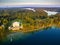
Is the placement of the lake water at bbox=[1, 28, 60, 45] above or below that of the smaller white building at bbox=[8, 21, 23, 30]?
below

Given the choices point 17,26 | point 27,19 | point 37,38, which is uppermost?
point 27,19

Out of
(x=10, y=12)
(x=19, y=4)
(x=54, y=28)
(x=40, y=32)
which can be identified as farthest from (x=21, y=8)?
(x=54, y=28)

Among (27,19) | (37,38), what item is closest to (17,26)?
(27,19)

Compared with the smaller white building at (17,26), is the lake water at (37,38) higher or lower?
lower

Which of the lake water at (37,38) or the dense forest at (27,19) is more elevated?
the dense forest at (27,19)

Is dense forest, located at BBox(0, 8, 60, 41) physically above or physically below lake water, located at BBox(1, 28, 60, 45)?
above

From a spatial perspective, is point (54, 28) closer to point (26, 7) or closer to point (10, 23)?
point (26, 7)

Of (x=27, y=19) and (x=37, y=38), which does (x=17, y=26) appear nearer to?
(x=27, y=19)

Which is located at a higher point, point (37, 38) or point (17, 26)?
point (17, 26)
